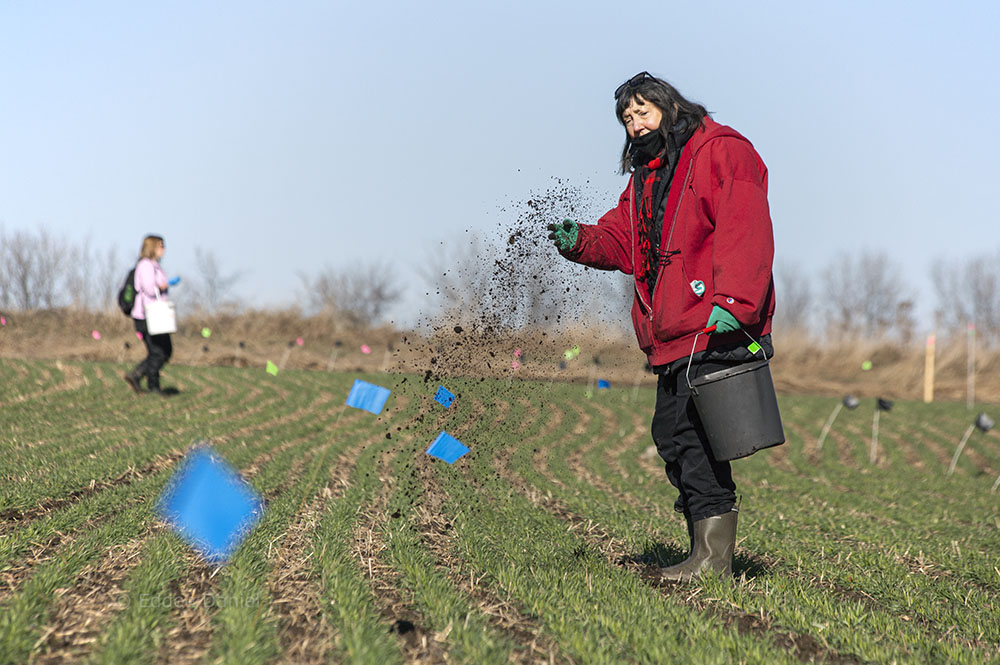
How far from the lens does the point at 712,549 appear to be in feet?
13.0

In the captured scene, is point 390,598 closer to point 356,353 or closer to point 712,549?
point 712,549

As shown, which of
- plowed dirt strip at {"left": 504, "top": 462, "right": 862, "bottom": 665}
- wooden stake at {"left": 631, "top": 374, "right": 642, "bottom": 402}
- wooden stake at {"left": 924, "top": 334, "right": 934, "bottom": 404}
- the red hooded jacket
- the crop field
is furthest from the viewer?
wooden stake at {"left": 924, "top": 334, "right": 934, "bottom": 404}

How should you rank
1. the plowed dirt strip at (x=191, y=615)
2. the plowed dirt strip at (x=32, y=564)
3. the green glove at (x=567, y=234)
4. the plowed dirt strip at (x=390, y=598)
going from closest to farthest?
the plowed dirt strip at (x=191, y=615) → the plowed dirt strip at (x=390, y=598) → the plowed dirt strip at (x=32, y=564) → the green glove at (x=567, y=234)

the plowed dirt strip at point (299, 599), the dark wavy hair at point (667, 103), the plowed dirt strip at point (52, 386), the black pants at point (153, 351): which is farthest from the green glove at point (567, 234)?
the black pants at point (153, 351)

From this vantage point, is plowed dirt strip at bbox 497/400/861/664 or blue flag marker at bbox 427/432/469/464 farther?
blue flag marker at bbox 427/432/469/464

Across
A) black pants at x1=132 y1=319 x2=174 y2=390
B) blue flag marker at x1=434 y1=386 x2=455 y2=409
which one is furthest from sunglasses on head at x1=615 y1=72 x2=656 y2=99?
black pants at x1=132 y1=319 x2=174 y2=390

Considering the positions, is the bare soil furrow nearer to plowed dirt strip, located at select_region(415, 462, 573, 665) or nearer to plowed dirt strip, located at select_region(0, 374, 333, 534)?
plowed dirt strip, located at select_region(0, 374, 333, 534)

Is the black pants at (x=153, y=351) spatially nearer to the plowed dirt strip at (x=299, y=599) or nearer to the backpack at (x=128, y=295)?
the backpack at (x=128, y=295)

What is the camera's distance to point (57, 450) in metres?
7.36

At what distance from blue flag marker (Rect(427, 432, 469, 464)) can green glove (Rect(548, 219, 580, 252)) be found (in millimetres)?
1463

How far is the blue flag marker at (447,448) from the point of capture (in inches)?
203

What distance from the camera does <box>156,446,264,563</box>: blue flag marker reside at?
420cm

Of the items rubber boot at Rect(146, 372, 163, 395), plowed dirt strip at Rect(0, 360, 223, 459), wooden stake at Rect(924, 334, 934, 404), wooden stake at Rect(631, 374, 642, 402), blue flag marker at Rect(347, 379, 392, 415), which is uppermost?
blue flag marker at Rect(347, 379, 392, 415)

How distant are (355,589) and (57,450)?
5172 mm
